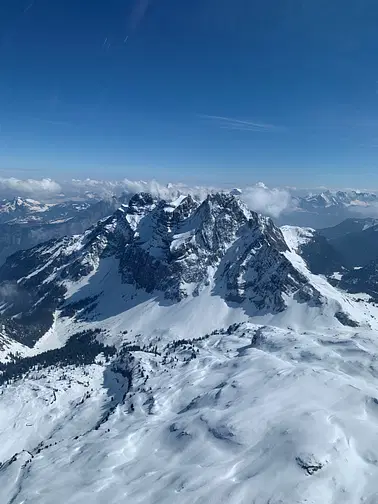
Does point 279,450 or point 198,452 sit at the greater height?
point 279,450

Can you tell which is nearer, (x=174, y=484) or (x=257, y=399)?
(x=174, y=484)

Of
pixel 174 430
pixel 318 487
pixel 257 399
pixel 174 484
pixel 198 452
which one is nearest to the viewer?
pixel 318 487

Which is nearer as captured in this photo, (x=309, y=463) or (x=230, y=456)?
(x=309, y=463)

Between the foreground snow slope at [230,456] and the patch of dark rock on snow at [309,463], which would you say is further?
the patch of dark rock on snow at [309,463]

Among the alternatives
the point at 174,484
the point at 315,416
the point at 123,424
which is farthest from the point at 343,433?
the point at 123,424

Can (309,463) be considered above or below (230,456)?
above

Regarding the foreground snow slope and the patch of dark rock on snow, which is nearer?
the foreground snow slope

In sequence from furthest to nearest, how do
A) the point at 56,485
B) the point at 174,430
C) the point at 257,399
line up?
the point at 257,399 < the point at 174,430 < the point at 56,485

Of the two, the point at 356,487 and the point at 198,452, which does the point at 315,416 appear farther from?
the point at 198,452

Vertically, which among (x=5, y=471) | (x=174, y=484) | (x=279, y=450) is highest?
(x=279, y=450)
